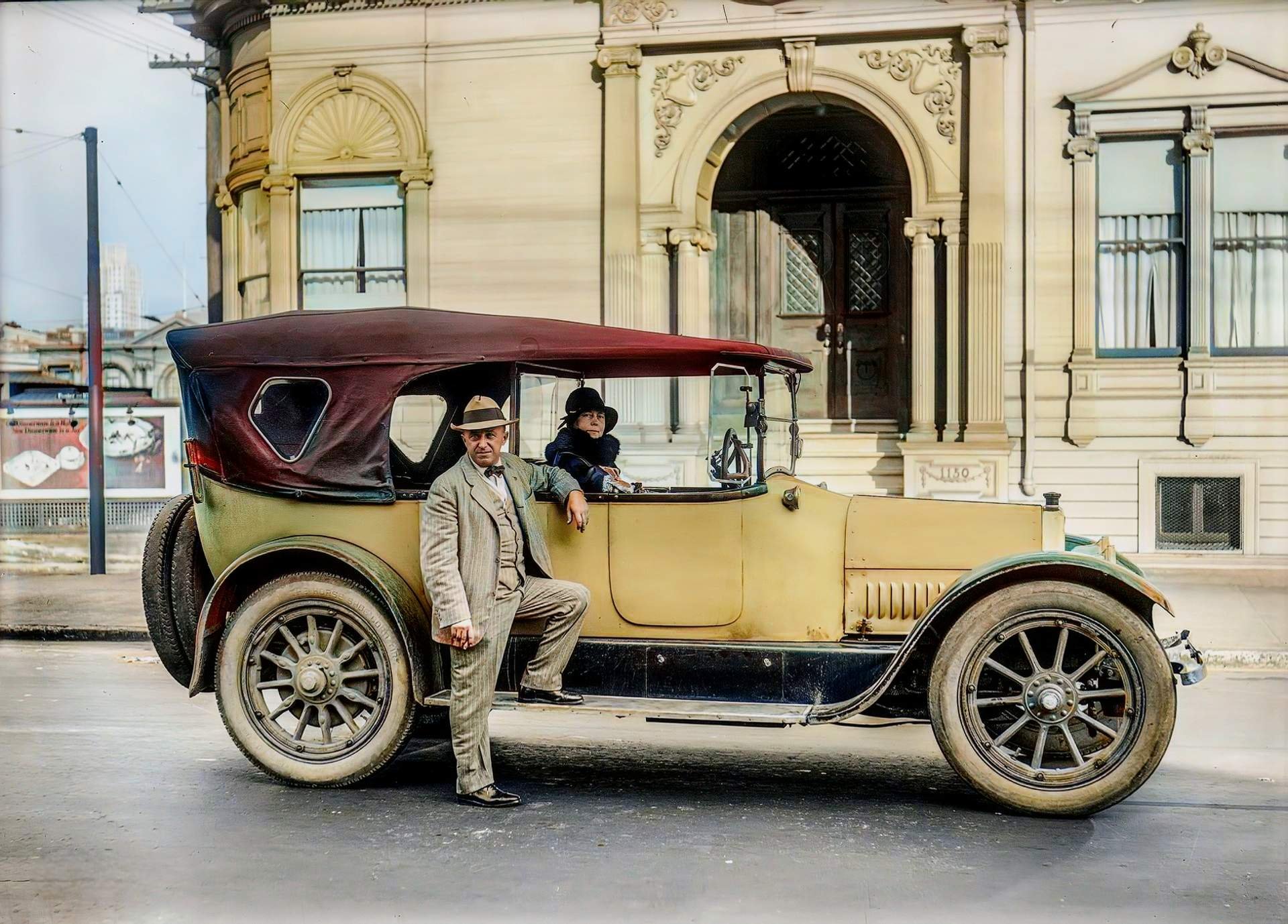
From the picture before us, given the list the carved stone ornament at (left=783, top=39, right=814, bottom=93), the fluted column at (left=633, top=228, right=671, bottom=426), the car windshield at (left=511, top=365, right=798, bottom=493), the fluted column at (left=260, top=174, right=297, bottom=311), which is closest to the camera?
the car windshield at (left=511, top=365, right=798, bottom=493)

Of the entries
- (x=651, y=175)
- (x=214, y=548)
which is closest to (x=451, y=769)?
(x=214, y=548)

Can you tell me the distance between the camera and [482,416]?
16.5ft

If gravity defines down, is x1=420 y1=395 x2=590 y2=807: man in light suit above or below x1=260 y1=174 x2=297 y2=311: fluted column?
below

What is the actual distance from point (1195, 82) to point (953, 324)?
3393 mm

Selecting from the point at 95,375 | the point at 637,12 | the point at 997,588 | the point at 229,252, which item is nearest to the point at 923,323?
the point at 637,12

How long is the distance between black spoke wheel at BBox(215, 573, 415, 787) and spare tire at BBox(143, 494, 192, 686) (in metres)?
0.42

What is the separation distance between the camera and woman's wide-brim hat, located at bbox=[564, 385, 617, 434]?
5598 millimetres

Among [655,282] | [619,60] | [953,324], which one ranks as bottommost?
[953,324]

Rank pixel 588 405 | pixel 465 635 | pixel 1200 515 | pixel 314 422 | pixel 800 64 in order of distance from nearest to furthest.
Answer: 1. pixel 465 635
2. pixel 314 422
3. pixel 588 405
4. pixel 1200 515
5. pixel 800 64

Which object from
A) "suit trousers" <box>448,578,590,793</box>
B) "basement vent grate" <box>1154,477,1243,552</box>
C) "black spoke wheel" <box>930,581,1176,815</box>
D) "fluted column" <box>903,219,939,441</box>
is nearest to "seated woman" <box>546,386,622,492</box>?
"suit trousers" <box>448,578,590,793</box>

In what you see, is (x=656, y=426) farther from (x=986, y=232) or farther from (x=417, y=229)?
(x=986, y=232)

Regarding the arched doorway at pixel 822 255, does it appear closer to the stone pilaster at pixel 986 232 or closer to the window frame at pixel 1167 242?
the stone pilaster at pixel 986 232

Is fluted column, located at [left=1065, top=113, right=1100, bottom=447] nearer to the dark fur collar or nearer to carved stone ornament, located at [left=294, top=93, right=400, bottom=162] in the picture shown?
carved stone ornament, located at [left=294, top=93, right=400, bottom=162]

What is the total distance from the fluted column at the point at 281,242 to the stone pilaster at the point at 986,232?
7206mm
